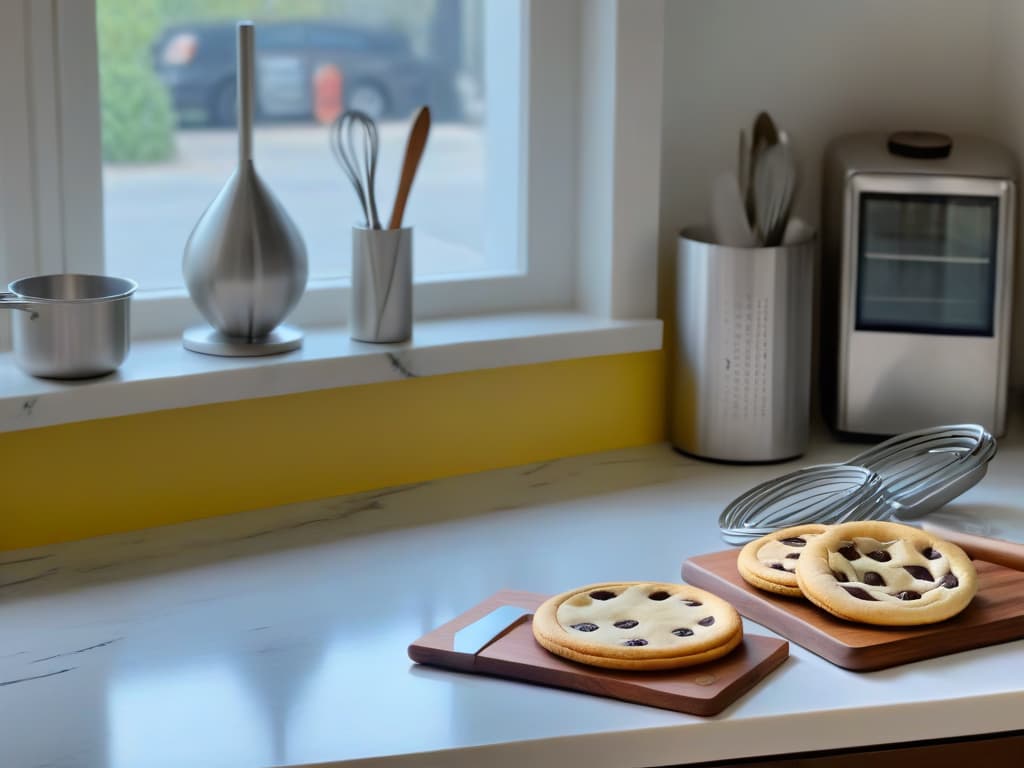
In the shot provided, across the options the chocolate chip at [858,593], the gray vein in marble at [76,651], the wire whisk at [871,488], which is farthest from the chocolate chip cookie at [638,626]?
the gray vein in marble at [76,651]

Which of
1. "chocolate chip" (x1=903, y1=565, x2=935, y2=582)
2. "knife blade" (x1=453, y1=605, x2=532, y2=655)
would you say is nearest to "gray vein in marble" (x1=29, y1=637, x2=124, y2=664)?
"knife blade" (x1=453, y1=605, x2=532, y2=655)

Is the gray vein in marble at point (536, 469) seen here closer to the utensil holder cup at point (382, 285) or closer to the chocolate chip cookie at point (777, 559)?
the utensil holder cup at point (382, 285)

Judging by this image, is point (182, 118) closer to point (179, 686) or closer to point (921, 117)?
point (179, 686)

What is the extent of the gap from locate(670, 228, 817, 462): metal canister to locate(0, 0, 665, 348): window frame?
9cm

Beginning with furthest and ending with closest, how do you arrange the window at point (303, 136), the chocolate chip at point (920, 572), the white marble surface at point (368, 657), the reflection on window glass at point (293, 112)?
the reflection on window glass at point (293, 112), the window at point (303, 136), the chocolate chip at point (920, 572), the white marble surface at point (368, 657)

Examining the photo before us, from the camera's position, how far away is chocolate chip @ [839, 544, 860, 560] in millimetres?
1256

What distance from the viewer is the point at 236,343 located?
4.81ft

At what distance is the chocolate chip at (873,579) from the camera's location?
1206 mm

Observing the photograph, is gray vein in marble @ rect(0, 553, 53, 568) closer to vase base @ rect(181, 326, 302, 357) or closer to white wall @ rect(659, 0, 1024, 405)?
vase base @ rect(181, 326, 302, 357)

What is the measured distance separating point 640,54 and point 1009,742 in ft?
2.99

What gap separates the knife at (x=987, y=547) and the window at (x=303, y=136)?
0.63m

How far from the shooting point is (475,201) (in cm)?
182

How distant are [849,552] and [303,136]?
0.88 m

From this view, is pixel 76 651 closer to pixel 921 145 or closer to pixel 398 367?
pixel 398 367
